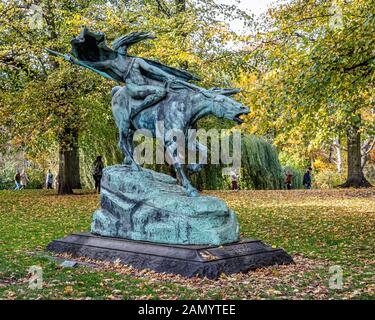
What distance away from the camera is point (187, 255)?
749 cm

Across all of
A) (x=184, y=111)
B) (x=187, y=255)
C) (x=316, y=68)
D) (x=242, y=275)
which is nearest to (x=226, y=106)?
(x=184, y=111)

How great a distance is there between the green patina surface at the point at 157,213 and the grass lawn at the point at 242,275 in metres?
0.77

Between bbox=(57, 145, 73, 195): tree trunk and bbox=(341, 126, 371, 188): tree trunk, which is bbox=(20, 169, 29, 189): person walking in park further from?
bbox=(341, 126, 371, 188): tree trunk

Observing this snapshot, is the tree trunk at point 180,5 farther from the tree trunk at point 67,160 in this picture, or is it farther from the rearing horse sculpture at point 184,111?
the rearing horse sculpture at point 184,111

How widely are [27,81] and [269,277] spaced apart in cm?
1955

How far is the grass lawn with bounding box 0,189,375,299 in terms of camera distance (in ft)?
21.1

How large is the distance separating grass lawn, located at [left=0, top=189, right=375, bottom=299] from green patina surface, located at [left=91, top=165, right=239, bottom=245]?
2.51ft

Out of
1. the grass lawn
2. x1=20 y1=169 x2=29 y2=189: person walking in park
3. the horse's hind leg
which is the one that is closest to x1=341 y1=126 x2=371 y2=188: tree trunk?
the grass lawn

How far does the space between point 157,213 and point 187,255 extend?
3.64ft

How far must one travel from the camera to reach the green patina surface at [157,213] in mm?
7973

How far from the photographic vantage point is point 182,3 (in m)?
24.5

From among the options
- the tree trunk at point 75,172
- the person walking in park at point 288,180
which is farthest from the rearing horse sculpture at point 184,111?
the person walking in park at point 288,180

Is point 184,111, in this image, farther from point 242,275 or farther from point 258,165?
point 258,165
